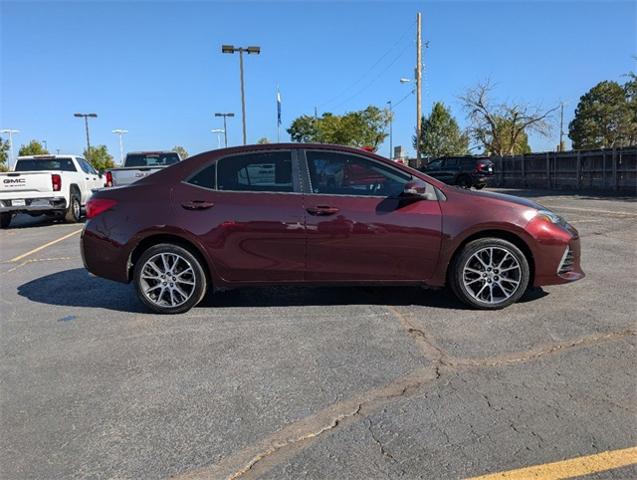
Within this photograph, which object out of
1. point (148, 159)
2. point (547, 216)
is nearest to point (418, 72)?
point (148, 159)

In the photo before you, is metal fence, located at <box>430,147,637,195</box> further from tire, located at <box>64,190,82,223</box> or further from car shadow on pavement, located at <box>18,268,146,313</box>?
car shadow on pavement, located at <box>18,268,146,313</box>

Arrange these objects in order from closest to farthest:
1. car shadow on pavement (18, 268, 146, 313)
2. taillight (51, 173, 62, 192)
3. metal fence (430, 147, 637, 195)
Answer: car shadow on pavement (18, 268, 146, 313) → taillight (51, 173, 62, 192) → metal fence (430, 147, 637, 195)

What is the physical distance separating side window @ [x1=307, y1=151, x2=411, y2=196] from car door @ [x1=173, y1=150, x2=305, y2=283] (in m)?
0.23

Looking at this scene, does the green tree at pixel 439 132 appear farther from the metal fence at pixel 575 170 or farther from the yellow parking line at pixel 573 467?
the yellow parking line at pixel 573 467

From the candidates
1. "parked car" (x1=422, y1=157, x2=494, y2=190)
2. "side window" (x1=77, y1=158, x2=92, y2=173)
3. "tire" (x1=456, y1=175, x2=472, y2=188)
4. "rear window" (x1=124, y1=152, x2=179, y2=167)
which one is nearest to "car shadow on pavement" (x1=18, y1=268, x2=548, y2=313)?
"rear window" (x1=124, y1=152, x2=179, y2=167)

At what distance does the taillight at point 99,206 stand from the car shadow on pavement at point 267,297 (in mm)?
997

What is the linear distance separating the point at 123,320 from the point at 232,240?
1.29 metres

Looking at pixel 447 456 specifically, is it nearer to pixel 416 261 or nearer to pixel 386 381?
pixel 386 381

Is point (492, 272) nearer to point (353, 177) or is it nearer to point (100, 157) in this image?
point (353, 177)

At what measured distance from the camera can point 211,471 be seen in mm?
2582

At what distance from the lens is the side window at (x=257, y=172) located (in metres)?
4.91

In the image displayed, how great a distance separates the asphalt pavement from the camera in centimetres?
267

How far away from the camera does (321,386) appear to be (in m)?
3.45

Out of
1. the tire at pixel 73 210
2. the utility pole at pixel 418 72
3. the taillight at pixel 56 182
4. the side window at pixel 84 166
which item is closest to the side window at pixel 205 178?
the taillight at pixel 56 182
